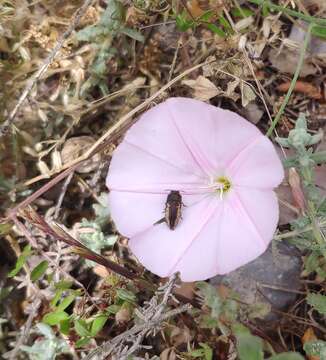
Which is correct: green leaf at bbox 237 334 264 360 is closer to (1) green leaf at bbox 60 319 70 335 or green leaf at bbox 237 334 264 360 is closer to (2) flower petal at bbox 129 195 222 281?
(2) flower petal at bbox 129 195 222 281

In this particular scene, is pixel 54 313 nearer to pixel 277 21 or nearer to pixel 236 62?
pixel 236 62

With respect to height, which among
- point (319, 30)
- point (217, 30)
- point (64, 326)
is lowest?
point (64, 326)

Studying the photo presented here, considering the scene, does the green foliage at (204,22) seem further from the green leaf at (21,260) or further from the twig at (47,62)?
the green leaf at (21,260)

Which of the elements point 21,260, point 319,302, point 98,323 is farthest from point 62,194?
point 319,302

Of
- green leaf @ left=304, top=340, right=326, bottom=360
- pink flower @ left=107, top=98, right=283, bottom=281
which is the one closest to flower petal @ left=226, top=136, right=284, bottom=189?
pink flower @ left=107, top=98, right=283, bottom=281

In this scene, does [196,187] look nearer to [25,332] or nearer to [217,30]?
[217,30]

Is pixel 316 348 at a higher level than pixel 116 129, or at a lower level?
lower

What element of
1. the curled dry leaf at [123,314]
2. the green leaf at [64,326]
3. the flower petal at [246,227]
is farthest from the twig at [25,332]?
the flower petal at [246,227]
